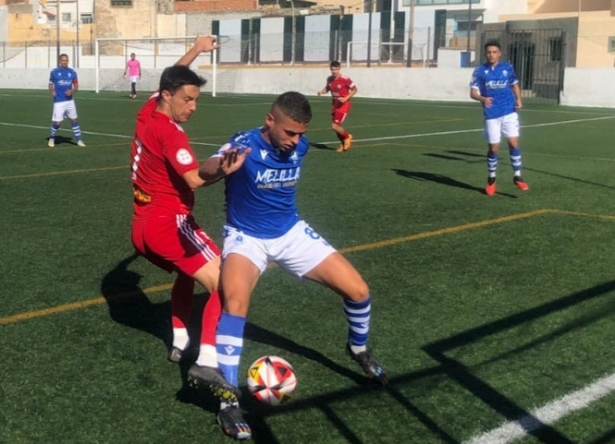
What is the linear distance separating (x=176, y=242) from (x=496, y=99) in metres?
8.63

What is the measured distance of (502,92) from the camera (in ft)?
43.1

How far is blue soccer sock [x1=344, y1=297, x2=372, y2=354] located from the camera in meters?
5.35

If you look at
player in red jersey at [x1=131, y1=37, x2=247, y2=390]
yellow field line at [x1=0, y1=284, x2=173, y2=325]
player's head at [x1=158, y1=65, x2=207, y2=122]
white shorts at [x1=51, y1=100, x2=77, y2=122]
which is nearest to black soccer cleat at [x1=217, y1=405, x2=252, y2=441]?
player in red jersey at [x1=131, y1=37, x2=247, y2=390]

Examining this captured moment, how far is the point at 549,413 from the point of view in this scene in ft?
16.4

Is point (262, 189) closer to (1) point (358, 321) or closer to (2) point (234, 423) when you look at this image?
(1) point (358, 321)

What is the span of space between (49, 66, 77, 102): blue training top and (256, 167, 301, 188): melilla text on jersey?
608 inches

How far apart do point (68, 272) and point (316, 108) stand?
26790mm

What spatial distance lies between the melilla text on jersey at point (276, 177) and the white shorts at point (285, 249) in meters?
0.28

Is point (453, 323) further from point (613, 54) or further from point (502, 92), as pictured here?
point (613, 54)

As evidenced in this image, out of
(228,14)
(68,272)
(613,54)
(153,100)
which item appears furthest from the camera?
(228,14)

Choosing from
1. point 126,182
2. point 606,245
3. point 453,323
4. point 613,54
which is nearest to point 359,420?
point 453,323

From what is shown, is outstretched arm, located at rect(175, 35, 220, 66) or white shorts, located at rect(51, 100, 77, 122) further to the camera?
white shorts, located at rect(51, 100, 77, 122)

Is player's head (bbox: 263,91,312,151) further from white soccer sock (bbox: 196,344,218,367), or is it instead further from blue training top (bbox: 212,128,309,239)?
white soccer sock (bbox: 196,344,218,367)

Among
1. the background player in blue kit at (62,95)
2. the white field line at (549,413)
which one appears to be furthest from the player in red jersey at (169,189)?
the background player in blue kit at (62,95)
